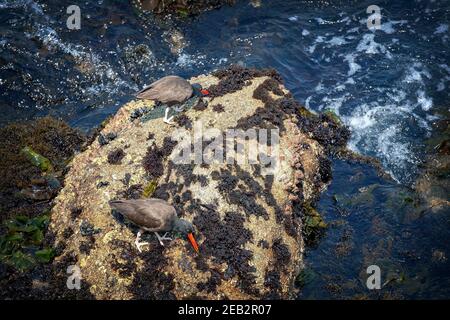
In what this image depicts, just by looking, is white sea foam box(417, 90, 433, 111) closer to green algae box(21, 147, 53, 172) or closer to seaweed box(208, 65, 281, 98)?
seaweed box(208, 65, 281, 98)

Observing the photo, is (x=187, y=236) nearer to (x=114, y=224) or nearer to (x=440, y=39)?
(x=114, y=224)

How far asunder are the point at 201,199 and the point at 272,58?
7.66m

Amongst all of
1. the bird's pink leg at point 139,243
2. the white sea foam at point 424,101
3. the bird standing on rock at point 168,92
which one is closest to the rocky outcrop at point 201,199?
the bird's pink leg at point 139,243

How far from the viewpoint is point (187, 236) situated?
8523mm

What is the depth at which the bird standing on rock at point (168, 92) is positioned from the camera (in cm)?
991

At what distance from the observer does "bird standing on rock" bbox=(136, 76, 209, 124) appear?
9.91m

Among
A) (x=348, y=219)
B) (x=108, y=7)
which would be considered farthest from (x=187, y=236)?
(x=108, y=7)

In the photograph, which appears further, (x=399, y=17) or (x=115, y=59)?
(x=399, y=17)

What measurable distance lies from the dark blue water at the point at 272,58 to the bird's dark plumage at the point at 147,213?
15.7 ft

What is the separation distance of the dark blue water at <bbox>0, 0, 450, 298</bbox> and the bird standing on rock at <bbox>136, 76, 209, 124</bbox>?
3.60 m

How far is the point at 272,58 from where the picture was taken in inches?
584

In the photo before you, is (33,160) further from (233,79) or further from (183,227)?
(233,79)

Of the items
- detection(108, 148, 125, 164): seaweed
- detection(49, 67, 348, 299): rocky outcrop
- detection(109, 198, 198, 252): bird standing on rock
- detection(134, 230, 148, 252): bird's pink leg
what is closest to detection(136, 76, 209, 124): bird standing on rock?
detection(49, 67, 348, 299): rocky outcrop
